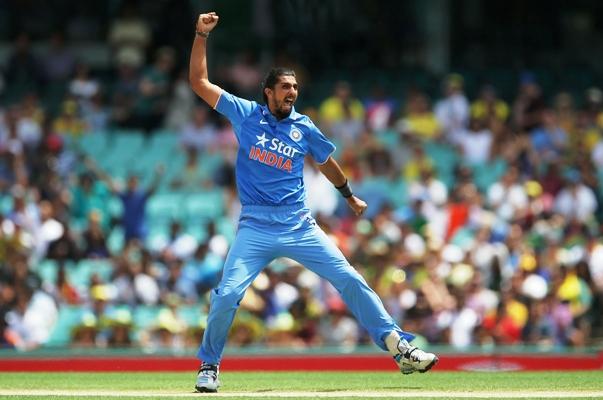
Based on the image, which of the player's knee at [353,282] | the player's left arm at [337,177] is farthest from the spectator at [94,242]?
the player's knee at [353,282]

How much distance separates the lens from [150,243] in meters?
17.5

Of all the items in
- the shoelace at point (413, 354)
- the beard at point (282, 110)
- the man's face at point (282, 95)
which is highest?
the man's face at point (282, 95)

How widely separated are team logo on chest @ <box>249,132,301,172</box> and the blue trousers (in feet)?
0.99

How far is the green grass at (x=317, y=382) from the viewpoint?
33.4 ft

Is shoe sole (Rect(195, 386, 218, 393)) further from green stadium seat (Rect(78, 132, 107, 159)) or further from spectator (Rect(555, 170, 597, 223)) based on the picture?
green stadium seat (Rect(78, 132, 107, 159))

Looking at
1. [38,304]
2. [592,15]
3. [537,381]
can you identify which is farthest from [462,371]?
[592,15]

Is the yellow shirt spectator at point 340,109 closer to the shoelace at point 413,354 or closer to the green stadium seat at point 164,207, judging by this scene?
the green stadium seat at point 164,207

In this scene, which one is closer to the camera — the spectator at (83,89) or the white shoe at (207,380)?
the white shoe at (207,380)

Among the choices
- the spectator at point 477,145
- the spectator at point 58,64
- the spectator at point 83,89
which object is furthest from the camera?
the spectator at point 58,64

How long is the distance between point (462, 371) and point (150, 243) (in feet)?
20.0

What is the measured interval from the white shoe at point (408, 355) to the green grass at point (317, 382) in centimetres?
17

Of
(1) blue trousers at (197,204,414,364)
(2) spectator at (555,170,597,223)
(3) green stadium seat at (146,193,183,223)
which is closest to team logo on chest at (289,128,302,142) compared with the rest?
(1) blue trousers at (197,204,414,364)

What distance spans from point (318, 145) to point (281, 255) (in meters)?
0.82

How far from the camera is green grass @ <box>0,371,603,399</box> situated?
10.2 metres
